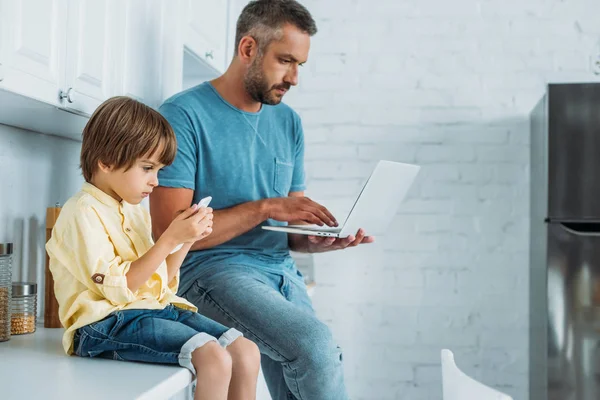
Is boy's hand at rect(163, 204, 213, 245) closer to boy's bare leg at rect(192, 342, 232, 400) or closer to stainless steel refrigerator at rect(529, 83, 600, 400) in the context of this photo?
boy's bare leg at rect(192, 342, 232, 400)

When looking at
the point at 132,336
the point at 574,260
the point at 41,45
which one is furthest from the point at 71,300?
the point at 574,260

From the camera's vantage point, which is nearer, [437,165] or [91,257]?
[91,257]

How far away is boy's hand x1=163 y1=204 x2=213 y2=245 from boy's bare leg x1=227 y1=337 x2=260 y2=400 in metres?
0.22

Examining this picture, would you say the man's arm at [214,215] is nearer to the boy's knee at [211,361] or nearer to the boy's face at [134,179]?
the boy's face at [134,179]

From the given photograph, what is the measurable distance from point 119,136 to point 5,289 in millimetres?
424

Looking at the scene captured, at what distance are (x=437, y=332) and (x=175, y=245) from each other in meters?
2.13

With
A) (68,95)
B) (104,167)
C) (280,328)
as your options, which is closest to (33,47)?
(68,95)

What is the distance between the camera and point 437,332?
3330 mm

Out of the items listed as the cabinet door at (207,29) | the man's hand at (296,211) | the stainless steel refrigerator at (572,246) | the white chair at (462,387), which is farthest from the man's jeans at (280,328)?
the stainless steel refrigerator at (572,246)

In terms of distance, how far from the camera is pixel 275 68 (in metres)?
1.99

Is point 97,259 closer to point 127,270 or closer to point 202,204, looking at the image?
point 127,270

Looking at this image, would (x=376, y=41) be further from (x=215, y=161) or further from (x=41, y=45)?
(x=41, y=45)

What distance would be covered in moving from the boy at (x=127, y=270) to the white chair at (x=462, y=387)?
1.29 feet

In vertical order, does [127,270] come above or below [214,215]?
below
